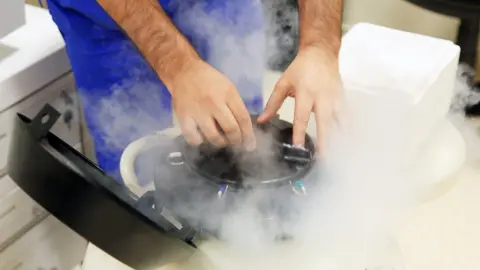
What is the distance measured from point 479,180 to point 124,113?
0.78m

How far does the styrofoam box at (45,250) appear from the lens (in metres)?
1.24

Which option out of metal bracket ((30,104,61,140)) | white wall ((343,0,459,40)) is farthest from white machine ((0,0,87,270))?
white wall ((343,0,459,40))

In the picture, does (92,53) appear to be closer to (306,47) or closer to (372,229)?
(306,47)

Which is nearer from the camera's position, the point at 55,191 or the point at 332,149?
the point at 55,191

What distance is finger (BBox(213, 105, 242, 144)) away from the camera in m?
0.70

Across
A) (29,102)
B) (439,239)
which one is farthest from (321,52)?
(29,102)

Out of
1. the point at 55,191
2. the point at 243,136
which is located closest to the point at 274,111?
the point at 243,136

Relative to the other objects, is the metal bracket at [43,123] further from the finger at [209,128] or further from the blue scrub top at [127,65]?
the blue scrub top at [127,65]

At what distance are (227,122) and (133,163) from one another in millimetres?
135

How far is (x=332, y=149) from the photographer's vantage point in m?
0.77

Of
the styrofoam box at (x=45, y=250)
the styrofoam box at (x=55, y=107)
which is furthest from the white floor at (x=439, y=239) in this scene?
the styrofoam box at (x=45, y=250)

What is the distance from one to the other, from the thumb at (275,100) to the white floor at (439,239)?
8.5 inches

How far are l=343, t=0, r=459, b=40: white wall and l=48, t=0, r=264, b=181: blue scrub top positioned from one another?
1012 millimetres

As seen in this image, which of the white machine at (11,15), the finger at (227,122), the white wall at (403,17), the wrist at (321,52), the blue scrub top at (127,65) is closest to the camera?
the finger at (227,122)
